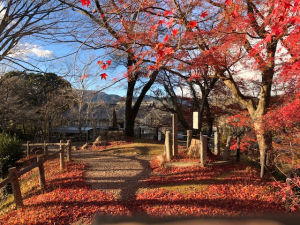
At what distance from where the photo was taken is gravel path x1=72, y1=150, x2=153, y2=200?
18.9 ft

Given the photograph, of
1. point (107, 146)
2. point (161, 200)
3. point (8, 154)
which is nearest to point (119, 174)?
point (161, 200)

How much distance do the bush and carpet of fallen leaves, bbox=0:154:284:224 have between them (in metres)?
4.01

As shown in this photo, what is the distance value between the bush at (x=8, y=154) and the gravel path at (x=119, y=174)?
12.0 ft

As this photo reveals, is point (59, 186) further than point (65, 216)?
Yes

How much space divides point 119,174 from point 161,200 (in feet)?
9.24

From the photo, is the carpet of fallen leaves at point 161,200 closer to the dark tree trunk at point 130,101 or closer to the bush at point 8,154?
the bush at point 8,154

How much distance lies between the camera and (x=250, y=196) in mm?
5133

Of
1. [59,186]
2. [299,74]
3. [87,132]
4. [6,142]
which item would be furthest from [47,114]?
[299,74]

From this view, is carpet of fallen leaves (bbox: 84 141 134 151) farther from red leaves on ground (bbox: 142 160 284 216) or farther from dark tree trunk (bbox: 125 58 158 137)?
red leaves on ground (bbox: 142 160 284 216)

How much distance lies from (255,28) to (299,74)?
2090mm

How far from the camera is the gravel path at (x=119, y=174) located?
5.76 meters

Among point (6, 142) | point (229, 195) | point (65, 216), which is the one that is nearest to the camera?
point (65, 216)

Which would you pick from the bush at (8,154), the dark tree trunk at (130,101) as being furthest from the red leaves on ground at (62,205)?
the dark tree trunk at (130,101)

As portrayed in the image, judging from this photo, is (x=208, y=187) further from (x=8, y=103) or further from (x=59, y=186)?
(x=8, y=103)
